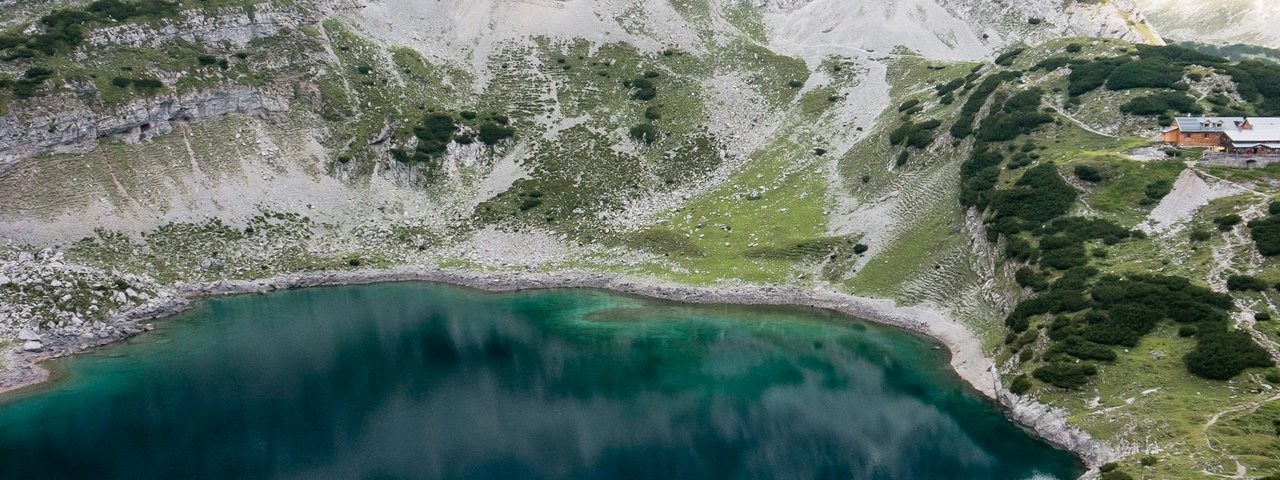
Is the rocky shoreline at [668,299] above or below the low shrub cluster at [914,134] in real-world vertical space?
below

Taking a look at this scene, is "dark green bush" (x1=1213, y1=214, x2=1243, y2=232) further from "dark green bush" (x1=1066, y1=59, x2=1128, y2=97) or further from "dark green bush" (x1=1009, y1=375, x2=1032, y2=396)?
"dark green bush" (x1=1066, y1=59, x2=1128, y2=97)

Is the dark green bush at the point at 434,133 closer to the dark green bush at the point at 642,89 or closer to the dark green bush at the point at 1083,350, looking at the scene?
the dark green bush at the point at 642,89

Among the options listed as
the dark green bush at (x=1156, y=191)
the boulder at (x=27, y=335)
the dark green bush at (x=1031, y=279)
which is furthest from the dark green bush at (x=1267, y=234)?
the boulder at (x=27, y=335)

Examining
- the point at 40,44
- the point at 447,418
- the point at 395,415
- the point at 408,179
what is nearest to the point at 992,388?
the point at 447,418

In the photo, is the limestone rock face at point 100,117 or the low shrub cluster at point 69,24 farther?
the low shrub cluster at point 69,24

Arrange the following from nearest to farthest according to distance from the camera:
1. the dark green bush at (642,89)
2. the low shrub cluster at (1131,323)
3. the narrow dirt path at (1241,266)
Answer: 1. the narrow dirt path at (1241,266)
2. the low shrub cluster at (1131,323)
3. the dark green bush at (642,89)

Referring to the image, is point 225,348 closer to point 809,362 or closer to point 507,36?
point 809,362
